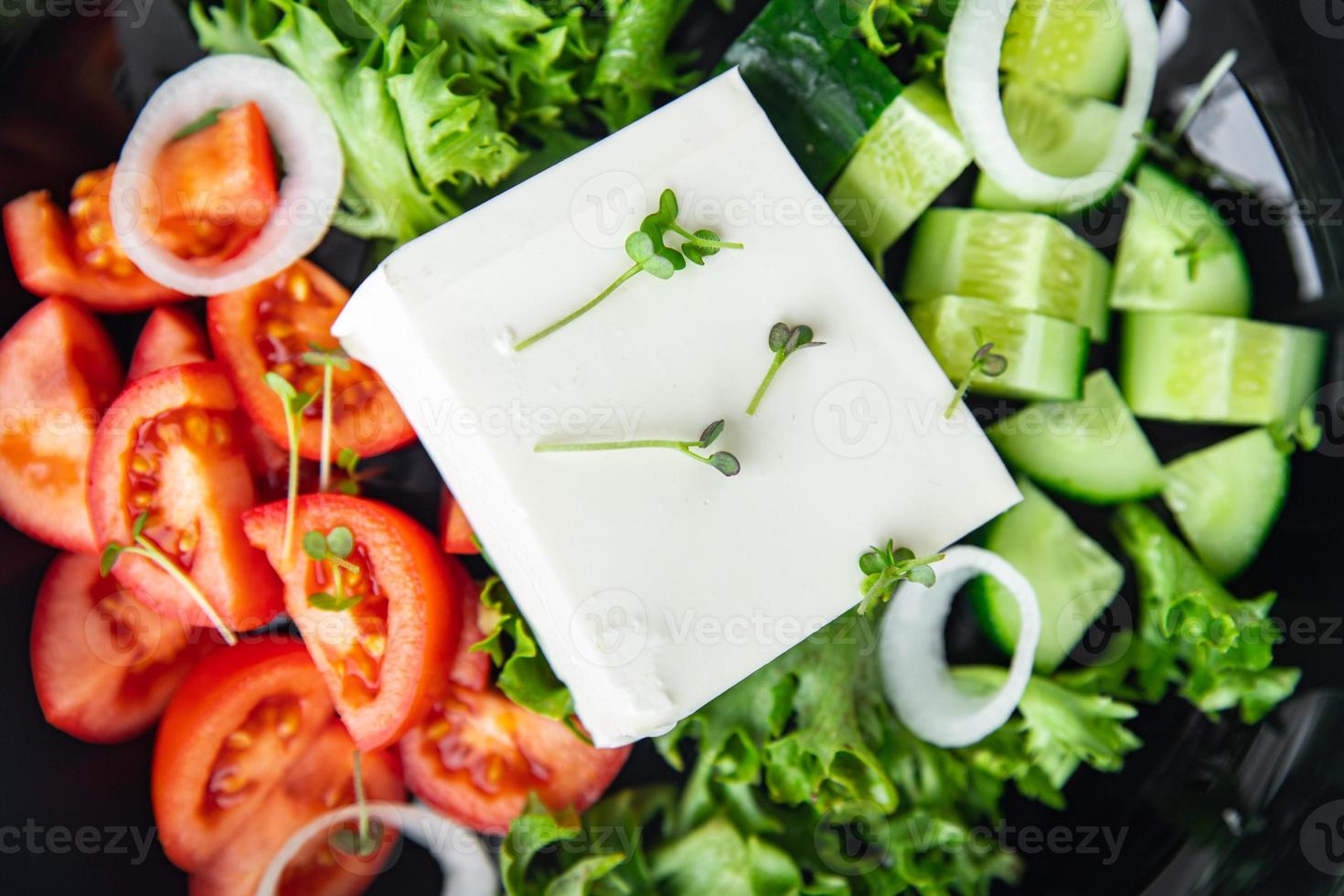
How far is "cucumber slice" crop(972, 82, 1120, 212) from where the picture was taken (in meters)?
2.46

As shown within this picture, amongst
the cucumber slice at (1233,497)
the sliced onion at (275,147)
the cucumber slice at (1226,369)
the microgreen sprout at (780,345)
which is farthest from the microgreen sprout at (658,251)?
the cucumber slice at (1233,497)

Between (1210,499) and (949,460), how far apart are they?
943 millimetres

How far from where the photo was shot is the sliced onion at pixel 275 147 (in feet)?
7.40

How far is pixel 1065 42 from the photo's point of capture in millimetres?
2422

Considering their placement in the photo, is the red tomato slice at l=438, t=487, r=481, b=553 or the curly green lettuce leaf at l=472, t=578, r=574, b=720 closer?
the curly green lettuce leaf at l=472, t=578, r=574, b=720

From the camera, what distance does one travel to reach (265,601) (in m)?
2.27

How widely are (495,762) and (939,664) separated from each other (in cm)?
115

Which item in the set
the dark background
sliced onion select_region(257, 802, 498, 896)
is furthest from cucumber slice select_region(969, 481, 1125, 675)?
sliced onion select_region(257, 802, 498, 896)

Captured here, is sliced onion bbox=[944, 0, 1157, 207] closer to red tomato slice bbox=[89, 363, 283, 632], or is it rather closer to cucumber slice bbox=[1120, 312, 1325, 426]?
cucumber slice bbox=[1120, 312, 1325, 426]

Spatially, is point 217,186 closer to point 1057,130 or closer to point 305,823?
point 305,823

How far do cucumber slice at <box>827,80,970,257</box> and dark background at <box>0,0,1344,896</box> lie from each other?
0.51 metres

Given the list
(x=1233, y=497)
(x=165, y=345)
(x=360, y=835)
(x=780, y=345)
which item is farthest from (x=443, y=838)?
(x=1233, y=497)

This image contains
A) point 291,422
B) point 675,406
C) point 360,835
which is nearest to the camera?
point 675,406

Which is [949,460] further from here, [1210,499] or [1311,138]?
[1311,138]
